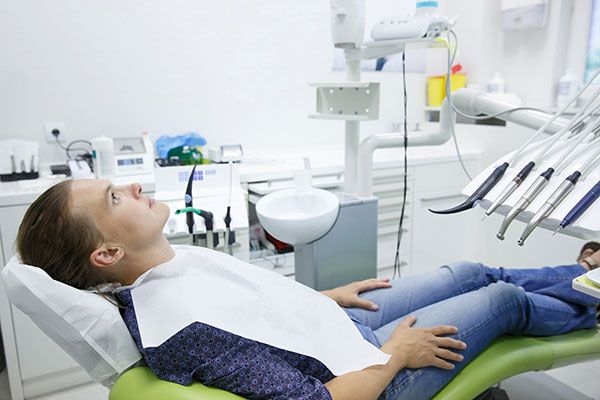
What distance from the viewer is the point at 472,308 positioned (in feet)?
4.21

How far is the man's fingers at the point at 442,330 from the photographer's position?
1188 millimetres

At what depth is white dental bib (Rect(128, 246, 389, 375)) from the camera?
0.93m

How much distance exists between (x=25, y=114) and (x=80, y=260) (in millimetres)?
1589

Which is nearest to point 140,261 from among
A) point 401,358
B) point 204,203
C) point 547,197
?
point 204,203

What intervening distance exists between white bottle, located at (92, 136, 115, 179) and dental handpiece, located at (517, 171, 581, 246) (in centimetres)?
175

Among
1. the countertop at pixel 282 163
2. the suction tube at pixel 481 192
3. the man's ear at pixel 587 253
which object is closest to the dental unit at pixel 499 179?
the suction tube at pixel 481 192

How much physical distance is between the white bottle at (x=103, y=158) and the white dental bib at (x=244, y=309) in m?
1.00

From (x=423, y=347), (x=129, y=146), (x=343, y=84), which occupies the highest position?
(x=343, y=84)

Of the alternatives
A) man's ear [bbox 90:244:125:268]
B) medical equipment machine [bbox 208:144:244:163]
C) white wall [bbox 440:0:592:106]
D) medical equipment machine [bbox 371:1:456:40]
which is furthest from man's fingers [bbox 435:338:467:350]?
white wall [bbox 440:0:592:106]

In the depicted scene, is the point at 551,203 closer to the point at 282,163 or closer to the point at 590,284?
the point at 590,284

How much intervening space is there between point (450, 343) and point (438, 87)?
2.35m

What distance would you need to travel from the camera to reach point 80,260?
0.96 m

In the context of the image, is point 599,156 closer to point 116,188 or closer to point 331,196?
point 331,196

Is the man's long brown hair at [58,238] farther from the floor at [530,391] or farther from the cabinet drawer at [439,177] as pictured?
the cabinet drawer at [439,177]
